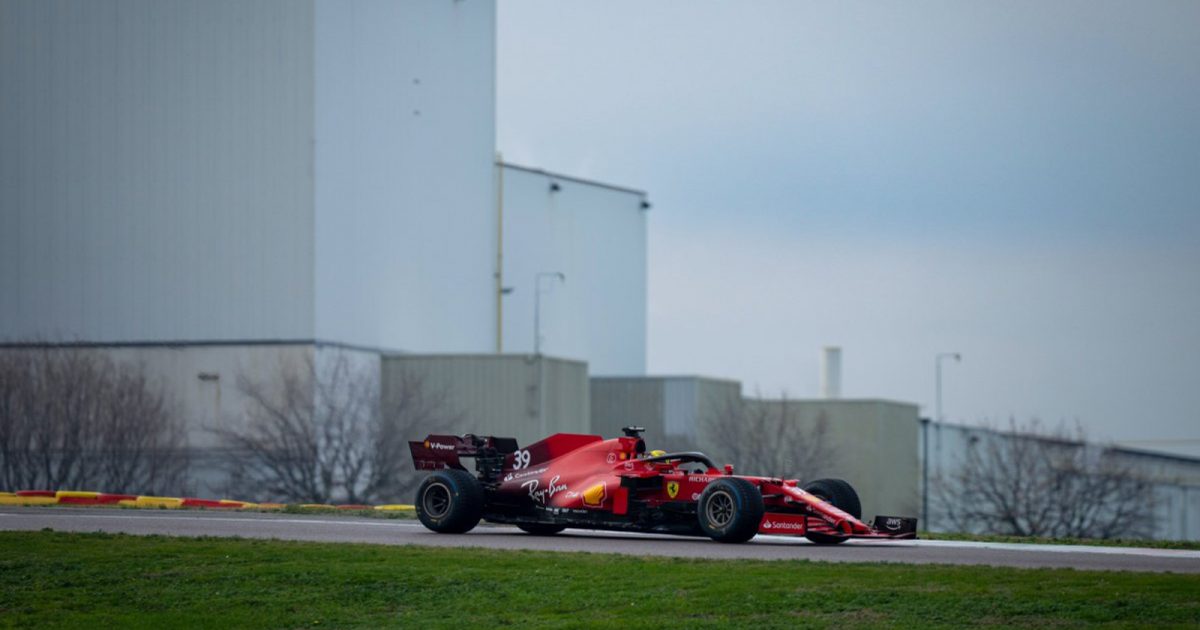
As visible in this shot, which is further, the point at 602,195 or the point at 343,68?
the point at 602,195

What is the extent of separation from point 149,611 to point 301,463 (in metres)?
51.6

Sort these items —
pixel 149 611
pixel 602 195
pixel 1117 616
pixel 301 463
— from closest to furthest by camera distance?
pixel 1117 616
pixel 149 611
pixel 301 463
pixel 602 195

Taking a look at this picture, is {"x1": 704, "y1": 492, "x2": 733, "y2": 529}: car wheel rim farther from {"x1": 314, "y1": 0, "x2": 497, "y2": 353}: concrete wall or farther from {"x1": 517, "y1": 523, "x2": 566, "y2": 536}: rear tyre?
{"x1": 314, "y1": 0, "x2": 497, "y2": 353}: concrete wall

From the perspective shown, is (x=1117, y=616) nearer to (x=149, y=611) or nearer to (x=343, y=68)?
(x=149, y=611)

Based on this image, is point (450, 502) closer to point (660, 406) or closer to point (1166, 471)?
point (660, 406)

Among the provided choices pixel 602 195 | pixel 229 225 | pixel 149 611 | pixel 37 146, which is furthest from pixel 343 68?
pixel 149 611

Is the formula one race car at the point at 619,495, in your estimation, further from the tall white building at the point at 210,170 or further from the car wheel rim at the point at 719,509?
the tall white building at the point at 210,170

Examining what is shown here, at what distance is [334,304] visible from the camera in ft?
234

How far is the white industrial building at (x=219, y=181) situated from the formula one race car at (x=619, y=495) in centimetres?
4290

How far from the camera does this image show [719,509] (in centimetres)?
2478

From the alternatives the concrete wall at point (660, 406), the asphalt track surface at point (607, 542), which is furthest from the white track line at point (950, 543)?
the concrete wall at point (660, 406)

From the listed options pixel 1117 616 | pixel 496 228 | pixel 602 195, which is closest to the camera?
pixel 1117 616

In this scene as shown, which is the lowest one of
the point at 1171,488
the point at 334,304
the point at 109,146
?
the point at 1171,488

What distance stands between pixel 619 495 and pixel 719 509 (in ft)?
6.28
